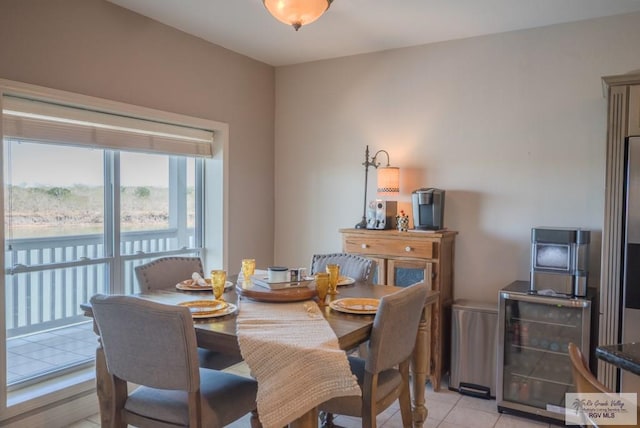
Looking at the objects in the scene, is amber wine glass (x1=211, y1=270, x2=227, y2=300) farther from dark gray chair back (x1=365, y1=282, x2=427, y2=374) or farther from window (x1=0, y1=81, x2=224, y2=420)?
window (x1=0, y1=81, x2=224, y2=420)

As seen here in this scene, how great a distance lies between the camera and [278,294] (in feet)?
7.75

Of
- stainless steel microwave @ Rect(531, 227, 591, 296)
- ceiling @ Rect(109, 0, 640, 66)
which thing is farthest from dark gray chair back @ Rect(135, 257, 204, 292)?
stainless steel microwave @ Rect(531, 227, 591, 296)

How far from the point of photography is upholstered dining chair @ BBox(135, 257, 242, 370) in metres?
2.62

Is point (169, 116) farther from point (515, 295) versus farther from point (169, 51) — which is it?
point (515, 295)

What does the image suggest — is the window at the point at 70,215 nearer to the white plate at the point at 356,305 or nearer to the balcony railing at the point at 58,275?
the balcony railing at the point at 58,275

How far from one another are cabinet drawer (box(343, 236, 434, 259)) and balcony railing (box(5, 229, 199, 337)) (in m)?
1.56

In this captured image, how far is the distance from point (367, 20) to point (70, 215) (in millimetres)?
2419

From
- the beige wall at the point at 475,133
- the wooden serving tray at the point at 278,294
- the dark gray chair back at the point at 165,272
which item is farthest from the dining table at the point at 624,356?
the dark gray chair back at the point at 165,272

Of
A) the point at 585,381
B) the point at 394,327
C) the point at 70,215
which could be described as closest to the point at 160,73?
the point at 70,215

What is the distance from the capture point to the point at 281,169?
4598 millimetres

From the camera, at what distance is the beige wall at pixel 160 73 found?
8.82 ft

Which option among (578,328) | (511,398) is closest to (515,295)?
(578,328)

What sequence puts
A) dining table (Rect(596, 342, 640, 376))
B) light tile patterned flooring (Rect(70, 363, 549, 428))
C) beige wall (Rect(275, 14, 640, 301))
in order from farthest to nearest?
1. beige wall (Rect(275, 14, 640, 301))
2. light tile patterned flooring (Rect(70, 363, 549, 428))
3. dining table (Rect(596, 342, 640, 376))

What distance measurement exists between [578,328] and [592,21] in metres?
2.05
